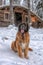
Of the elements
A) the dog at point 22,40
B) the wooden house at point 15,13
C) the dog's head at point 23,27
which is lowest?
the wooden house at point 15,13

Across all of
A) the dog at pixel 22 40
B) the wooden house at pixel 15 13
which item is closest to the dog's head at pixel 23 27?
the dog at pixel 22 40

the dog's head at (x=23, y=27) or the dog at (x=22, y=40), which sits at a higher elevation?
the dog's head at (x=23, y=27)

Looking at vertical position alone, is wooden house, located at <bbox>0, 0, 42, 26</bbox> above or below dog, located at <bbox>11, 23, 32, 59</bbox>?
below

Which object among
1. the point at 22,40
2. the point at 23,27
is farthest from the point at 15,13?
the point at 23,27

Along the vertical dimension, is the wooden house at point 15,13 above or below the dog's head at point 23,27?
below

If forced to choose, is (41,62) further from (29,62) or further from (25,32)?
(25,32)

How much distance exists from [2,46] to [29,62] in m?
1.61

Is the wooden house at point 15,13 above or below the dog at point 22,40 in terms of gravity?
below

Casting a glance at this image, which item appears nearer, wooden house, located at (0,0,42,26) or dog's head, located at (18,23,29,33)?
dog's head, located at (18,23,29,33)

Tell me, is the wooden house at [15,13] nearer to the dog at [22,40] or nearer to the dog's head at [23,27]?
the dog at [22,40]

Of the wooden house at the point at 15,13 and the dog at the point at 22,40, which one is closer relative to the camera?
the dog at the point at 22,40

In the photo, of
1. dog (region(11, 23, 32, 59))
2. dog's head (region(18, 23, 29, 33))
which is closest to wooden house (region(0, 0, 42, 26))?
dog (region(11, 23, 32, 59))

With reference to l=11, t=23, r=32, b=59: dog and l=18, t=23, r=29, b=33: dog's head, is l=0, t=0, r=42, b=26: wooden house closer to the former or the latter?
l=11, t=23, r=32, b=59: dog

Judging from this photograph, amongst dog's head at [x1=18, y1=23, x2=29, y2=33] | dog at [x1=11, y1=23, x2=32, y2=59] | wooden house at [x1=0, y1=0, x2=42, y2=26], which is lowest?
wooden house at [x1=0, y1=0, x2=42, y2=26]
